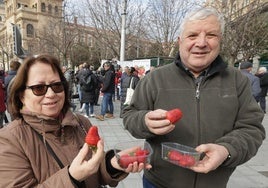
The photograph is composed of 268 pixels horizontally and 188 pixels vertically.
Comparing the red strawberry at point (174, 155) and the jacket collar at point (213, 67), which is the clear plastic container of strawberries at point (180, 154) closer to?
the red strawberry at point (174, 155)

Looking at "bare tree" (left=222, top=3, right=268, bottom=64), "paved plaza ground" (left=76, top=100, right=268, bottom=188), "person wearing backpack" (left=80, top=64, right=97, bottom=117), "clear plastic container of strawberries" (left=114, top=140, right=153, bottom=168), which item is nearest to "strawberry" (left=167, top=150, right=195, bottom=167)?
"clear plastic container of strawberries" (left=114, top=140, right=153, bottom=168)

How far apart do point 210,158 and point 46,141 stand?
3.07ft

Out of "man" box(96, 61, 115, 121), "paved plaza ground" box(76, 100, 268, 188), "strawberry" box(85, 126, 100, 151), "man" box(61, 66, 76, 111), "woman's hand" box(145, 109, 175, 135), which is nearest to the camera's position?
"strawberry" box(85, 126, 100, 151)

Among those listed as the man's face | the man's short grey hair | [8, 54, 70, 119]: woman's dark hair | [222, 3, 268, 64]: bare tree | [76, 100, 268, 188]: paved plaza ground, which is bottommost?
[76, 100, 268, 188]: paved plaza ground

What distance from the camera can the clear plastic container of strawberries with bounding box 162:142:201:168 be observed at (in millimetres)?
1396

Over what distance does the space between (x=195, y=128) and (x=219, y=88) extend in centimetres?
29

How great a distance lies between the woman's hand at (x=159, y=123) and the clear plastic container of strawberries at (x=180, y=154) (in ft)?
0.54

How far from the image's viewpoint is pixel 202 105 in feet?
5.32

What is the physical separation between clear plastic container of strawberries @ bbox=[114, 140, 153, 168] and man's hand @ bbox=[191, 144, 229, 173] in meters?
0.27

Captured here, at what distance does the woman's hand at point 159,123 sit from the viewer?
135 centimetres

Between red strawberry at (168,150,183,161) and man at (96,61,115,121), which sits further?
man at (96,61,115,121)

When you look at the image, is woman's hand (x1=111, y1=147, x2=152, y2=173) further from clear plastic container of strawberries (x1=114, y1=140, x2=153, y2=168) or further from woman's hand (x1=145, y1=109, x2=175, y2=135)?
woman's hand (x1=145, y1=109, x2=175, y2=135)

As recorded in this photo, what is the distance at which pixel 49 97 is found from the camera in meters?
1.68

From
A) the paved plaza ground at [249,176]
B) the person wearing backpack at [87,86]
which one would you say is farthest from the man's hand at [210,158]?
the person wearing backpack at [87,86]
